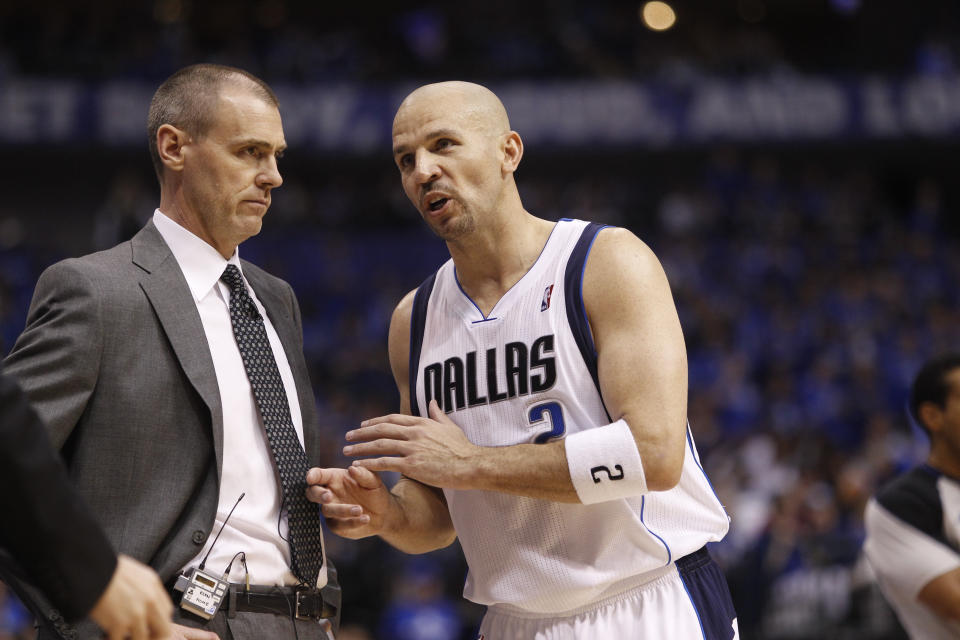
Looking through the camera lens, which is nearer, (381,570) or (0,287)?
(381,570)

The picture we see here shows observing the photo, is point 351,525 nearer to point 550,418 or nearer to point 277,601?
point 277,601

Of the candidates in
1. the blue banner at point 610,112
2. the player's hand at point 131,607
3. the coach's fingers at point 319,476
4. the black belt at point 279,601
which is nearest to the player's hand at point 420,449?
the coach's fingers at point 319,476

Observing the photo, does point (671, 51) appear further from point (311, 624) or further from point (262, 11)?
point (311, 624)

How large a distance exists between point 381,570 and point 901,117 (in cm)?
1338

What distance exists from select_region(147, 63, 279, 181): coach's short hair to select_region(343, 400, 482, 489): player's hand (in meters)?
1.12

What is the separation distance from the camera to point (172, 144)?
3365 millimetres

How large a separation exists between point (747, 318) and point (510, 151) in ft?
37.7

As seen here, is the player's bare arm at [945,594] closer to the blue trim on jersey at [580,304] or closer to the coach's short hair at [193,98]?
the blue trim on jersey at [580,304]

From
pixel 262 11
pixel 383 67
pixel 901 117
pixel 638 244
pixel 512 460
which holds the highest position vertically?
pixel 262 11

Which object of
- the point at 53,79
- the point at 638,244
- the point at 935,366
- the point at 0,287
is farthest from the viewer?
the point at 53,79

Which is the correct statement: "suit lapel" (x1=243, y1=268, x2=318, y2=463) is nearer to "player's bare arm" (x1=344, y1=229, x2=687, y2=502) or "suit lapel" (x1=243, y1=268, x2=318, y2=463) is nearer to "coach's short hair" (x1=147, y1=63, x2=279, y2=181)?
"player's bare arm" (x1=344, y1=229, x2=687, y2=502)

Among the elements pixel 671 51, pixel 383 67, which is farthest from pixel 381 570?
pixel 671 51

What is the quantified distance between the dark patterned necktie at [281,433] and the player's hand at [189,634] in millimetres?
412

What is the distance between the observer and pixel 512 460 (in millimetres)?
3137
